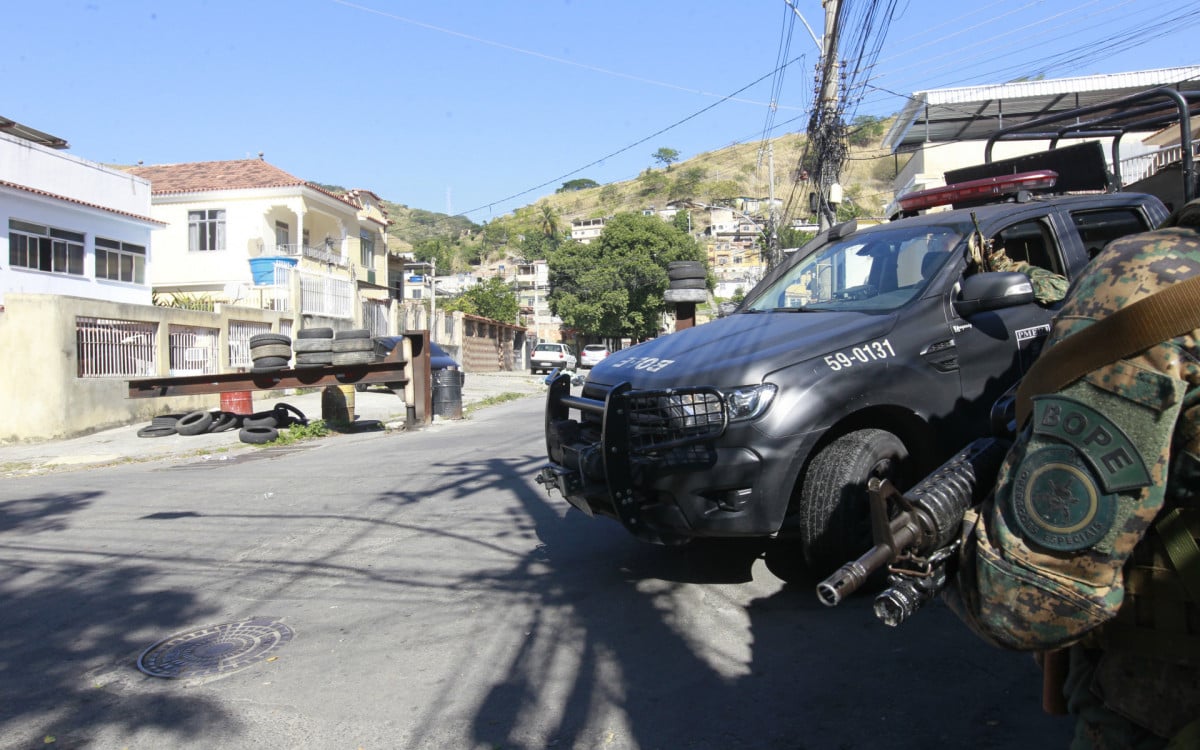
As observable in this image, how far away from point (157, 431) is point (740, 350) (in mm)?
12275

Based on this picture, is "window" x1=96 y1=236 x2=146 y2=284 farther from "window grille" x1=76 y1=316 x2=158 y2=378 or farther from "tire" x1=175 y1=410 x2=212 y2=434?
"tire" x1=175 y1=410 x2=212 y2=434

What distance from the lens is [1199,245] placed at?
5.22ft

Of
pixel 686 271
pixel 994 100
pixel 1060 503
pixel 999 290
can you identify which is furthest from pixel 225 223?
pixel 1060 503

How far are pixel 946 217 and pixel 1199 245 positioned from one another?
3.72 metres

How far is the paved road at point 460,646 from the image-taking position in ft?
10.6

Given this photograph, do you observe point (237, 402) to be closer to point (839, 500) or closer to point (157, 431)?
point (157, 431)

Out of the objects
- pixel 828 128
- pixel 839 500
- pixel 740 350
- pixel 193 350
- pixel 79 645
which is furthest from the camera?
pixel 193 350

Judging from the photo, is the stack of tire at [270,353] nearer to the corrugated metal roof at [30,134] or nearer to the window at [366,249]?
the corrugated metal roof at [30,134]

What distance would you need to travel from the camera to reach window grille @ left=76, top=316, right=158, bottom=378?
A: 1449 centimetres

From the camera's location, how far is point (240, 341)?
18.9 metres

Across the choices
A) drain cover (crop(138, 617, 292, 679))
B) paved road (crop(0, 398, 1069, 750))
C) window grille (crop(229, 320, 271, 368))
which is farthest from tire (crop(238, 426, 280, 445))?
drain cover (crop(138, 617, 292, 679))

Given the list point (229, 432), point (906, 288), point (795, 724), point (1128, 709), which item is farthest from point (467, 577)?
point (229, 432)

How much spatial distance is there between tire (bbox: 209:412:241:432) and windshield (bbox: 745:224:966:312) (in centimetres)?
1096

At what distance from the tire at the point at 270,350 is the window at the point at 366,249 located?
1135 inches
